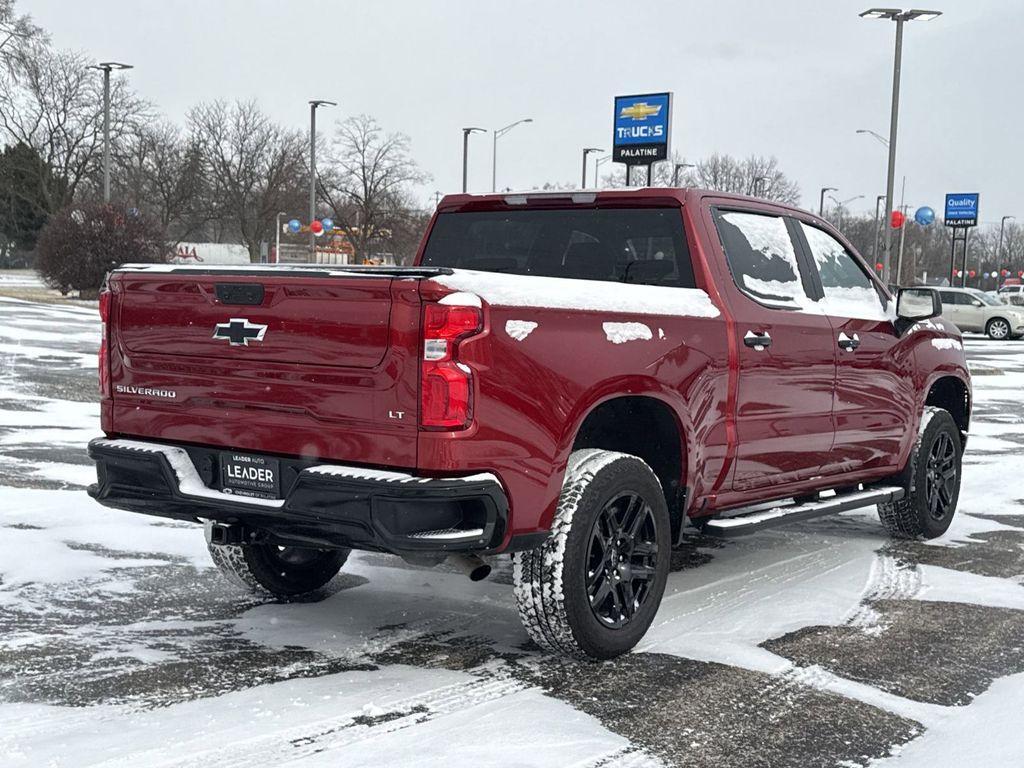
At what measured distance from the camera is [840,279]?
6.90 metres

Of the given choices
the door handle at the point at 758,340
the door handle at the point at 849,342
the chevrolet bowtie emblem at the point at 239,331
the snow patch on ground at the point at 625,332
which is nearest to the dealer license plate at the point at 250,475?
the chevrolet bowtie emblem at the point at 239,331

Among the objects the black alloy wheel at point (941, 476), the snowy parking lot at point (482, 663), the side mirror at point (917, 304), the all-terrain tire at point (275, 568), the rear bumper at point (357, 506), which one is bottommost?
the snowy parking lot at point (482, 663)

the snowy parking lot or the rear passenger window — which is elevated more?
the rear passenger window

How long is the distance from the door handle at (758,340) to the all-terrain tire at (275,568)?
7.18 ft

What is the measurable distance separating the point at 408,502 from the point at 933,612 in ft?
9.64

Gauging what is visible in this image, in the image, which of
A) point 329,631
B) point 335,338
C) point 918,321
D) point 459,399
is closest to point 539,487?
point 459,399

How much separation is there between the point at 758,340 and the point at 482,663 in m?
2.02

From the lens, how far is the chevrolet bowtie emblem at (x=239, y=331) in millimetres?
4645

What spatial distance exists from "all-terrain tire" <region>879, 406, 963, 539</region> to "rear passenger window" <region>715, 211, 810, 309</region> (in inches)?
65.1

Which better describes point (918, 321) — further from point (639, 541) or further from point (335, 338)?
point (335, 338)

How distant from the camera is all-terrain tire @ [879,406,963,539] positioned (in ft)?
24.7

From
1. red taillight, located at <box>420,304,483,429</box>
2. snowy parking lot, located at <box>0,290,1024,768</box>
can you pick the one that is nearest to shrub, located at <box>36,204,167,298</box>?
snowy parking lot, located at <box>0,290,1024,768</box>

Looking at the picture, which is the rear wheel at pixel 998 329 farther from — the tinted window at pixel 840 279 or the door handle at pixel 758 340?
the door handle at pixel 758 340

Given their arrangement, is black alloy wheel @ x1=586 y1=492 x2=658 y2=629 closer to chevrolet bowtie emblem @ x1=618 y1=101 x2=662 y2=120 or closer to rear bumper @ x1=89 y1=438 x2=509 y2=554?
rear bumper @ x1=89 y1=438 x2=509 y2=554
